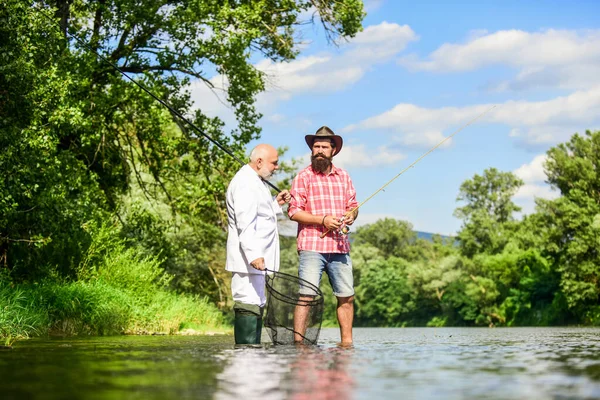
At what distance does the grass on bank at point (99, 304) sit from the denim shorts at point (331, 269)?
3.69m

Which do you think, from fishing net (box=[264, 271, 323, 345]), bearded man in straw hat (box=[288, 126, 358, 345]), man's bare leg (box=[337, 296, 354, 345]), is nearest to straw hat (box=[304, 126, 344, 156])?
bearded man in straw hat (box=[288, 126, 358, 345])

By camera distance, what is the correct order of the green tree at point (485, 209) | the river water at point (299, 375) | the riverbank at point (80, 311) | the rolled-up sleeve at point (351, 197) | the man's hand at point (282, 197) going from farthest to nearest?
the green tree at point (485, 209) → the riverbank at point (80, 311) → the rolled-up sleeve at point (351, 197) → the man's hand at point (282, 197) → the river water at point (299, 375)

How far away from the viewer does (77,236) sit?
Result: 56.4 ft

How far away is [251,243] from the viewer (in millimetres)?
8391

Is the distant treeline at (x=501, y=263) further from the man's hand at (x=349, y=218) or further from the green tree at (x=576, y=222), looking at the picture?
the man's hand at (x=349, y=218)

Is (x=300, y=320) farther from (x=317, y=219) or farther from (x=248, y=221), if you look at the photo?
(x=248, y=221)

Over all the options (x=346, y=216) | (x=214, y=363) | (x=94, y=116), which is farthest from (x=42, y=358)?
(x=94, y=116)

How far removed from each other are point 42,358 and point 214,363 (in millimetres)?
1542

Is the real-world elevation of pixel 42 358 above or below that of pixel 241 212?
below

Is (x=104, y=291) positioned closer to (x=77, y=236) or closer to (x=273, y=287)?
(x=77, y=236)

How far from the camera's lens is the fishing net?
29.8 feet

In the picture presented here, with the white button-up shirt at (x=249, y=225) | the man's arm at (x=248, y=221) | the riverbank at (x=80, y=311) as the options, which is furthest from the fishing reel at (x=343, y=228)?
the riverbank at (x=80, y=311)

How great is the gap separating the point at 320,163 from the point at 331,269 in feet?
3.78

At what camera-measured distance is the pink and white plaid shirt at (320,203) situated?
937cm
